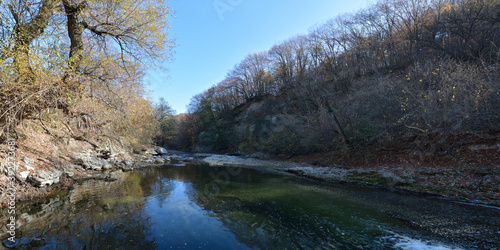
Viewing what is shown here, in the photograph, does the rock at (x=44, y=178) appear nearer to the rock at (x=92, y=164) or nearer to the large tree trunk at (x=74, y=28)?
the rock at (x=92, y=164)

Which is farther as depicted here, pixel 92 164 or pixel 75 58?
pixel 92 164

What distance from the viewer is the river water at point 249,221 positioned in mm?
5020

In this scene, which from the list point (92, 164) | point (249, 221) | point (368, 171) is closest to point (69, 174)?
point (92, 164)

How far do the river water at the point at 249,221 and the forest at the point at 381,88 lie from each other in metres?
6.64

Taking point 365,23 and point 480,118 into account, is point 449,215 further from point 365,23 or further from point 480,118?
point 365,23

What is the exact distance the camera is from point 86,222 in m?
5.89

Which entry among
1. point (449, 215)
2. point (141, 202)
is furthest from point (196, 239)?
point (449, 215)

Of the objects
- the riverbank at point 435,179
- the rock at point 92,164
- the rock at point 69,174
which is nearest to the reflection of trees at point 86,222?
the rock at point 69,174

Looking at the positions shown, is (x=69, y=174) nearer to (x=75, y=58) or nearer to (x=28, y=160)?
(x=28, y=160)

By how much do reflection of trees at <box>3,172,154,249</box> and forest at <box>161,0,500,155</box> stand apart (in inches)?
578

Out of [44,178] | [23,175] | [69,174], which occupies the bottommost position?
[69,174]

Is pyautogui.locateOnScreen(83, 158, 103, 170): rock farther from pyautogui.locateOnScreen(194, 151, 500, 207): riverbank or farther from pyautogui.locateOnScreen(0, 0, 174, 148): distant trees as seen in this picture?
pyautogui.locateOnScreen(194, 151, 500, 207): riverbank

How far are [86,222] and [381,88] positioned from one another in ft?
63.0

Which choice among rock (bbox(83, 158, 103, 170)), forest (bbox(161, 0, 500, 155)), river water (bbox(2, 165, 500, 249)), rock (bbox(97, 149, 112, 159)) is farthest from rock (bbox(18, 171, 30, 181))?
forest (bbox(161, 0, 500, 155))
